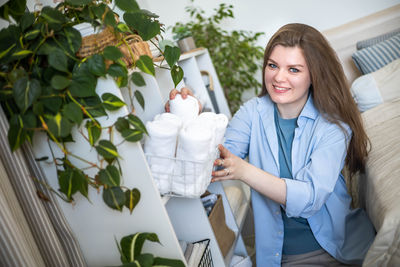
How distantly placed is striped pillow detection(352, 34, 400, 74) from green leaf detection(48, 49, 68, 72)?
1.87 meters

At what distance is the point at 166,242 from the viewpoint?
2.95 feet

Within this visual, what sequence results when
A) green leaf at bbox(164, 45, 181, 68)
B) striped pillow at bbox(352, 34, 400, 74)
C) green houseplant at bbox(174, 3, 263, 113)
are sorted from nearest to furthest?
green leaf at bbox(164, 45, 181, 68)
striped pillow at bbox(352, 34, 400, 74)
green houseplant at bbox(174, 3, 263, 113)

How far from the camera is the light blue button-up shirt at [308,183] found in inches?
43.8

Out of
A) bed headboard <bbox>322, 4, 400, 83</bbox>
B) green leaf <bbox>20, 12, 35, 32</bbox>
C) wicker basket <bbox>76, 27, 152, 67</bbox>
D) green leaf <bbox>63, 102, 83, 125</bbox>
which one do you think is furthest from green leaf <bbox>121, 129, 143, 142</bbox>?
bed headboard <bbox>322, 4, 400, 83</bbox>

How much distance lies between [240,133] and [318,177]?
37cm

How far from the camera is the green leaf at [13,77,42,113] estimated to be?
682mm

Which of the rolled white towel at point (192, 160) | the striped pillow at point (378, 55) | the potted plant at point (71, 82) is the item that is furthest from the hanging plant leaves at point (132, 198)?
the striped pillow at point (378, 55)

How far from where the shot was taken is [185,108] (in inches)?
38.4

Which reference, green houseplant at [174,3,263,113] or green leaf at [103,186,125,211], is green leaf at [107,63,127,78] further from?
green houseplant at [174,3,263,113]

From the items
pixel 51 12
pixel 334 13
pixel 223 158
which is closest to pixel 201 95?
pixel 223 158

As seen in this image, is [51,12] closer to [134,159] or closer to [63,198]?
[134,159]

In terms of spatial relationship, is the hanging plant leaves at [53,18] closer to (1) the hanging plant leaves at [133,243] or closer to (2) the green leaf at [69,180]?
(2) the green leaf at [69,180]

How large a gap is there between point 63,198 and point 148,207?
249mm

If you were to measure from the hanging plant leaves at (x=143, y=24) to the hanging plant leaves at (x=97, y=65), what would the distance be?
15cm
